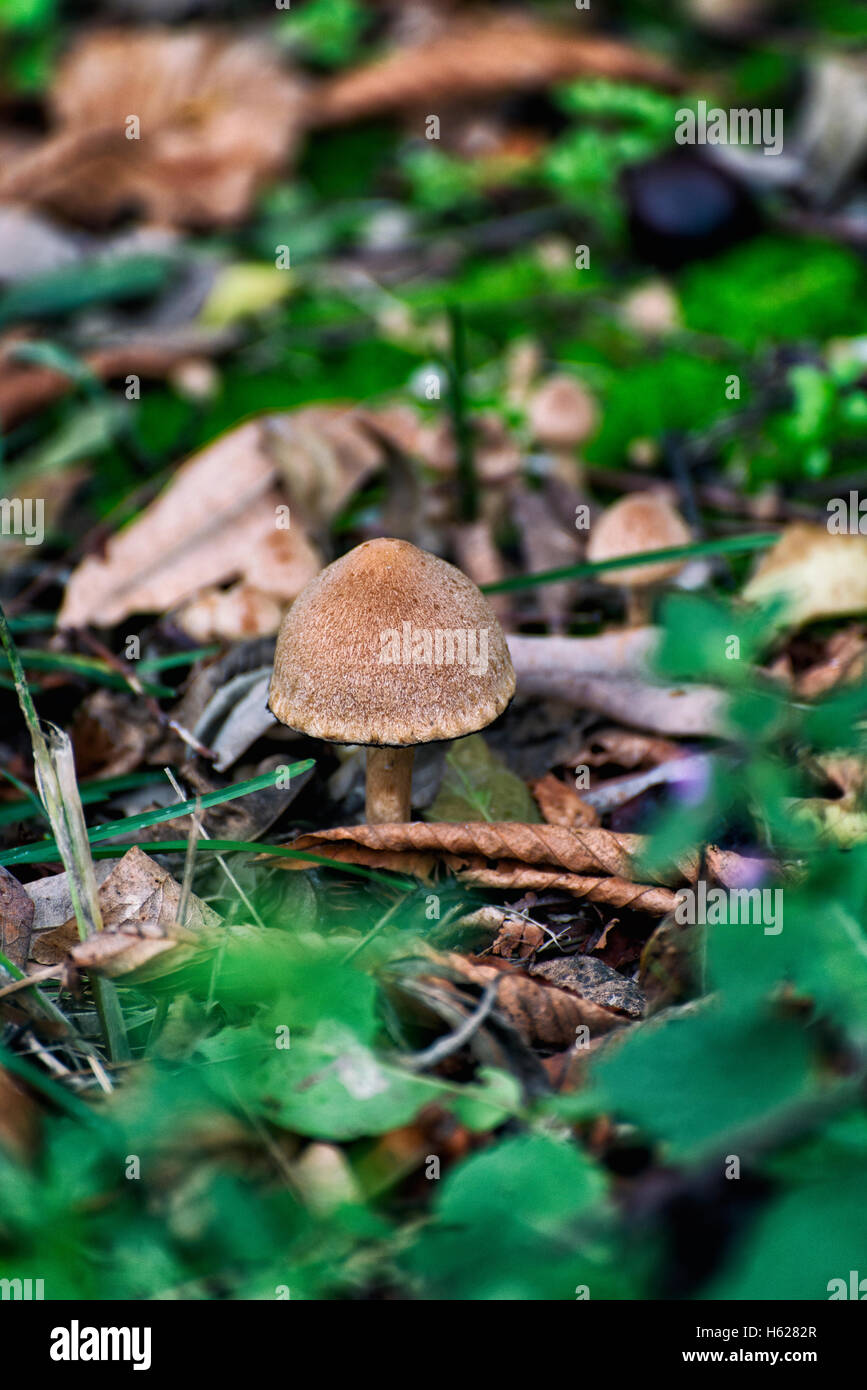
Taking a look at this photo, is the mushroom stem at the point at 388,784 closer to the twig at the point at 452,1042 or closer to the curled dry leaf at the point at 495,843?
the curled dry leaf at the point at 495,843

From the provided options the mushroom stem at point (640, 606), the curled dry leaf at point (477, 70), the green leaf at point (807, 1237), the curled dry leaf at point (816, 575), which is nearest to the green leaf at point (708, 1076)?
the green leaf at point (807, 1237)

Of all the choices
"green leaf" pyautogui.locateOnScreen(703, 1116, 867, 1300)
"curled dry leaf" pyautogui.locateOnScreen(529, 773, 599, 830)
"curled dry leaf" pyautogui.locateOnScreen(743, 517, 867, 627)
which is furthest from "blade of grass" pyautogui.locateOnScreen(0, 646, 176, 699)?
"green leaf" pyautogui.locateOnScreen(703, 1116, 867, 1300)

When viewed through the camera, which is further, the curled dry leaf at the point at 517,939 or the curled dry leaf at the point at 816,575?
the curled dry leaf at the point at 816,575

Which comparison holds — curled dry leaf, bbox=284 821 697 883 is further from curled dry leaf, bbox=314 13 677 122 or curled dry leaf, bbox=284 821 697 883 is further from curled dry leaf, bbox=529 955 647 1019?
curled dry leaf, bbox=314 13 677 122

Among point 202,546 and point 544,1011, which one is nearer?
point 544,1011

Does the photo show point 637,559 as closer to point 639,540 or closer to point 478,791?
point 639,540

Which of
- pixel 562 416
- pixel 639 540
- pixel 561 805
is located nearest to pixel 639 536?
pixel 639 540
